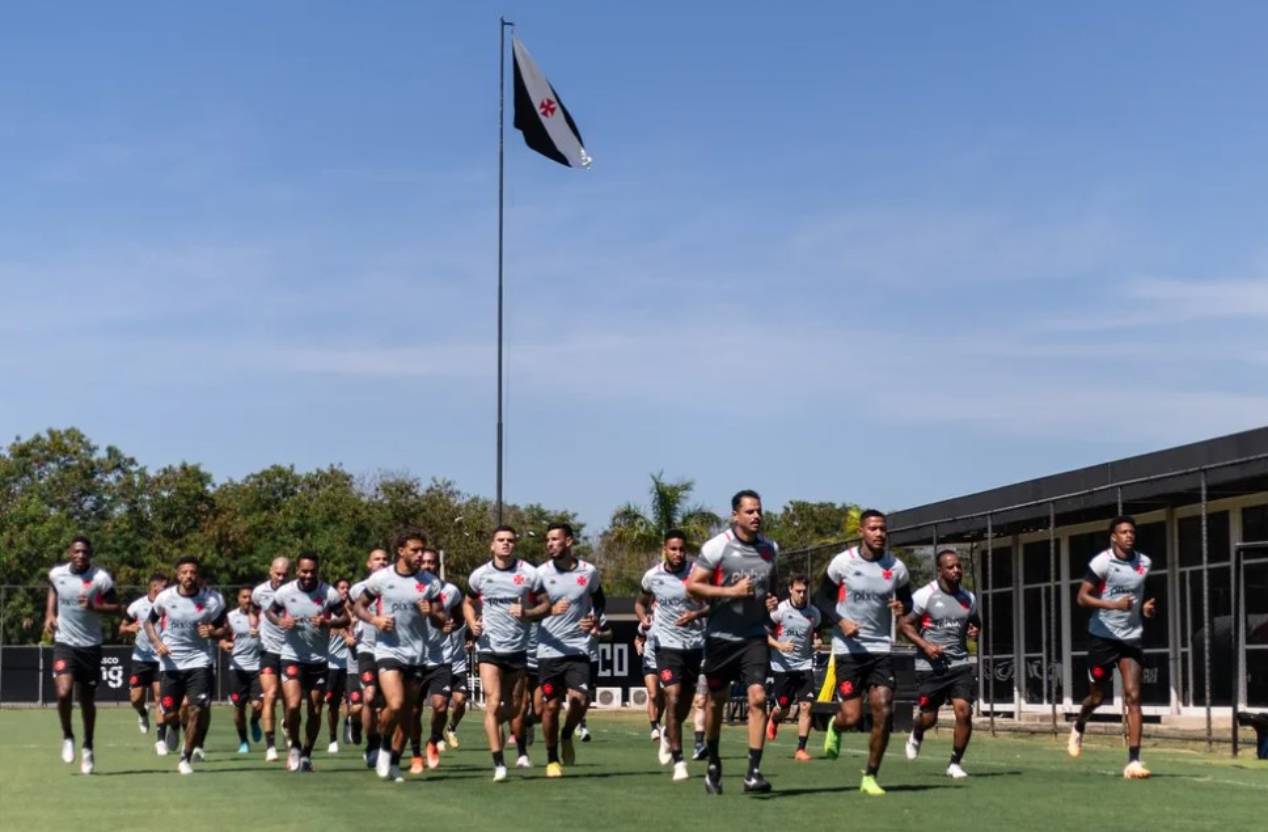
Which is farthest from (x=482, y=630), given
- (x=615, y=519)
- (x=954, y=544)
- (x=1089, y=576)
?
(x=615, y=519)

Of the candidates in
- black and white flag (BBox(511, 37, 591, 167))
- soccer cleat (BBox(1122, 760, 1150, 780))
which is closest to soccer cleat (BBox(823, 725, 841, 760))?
soccer cleat (BBox(1122, 760, 1150, 780))

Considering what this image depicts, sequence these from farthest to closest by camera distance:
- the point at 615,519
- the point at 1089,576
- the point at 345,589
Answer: the point at 615,519
the point at 345,589
the point at 1089,576

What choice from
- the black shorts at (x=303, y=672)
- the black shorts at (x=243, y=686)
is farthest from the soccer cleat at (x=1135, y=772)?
the black shorts at (x=243, y=686)

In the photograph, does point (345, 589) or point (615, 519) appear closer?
point (345, 589)

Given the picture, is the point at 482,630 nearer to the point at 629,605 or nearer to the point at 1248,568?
the point at 1248,568

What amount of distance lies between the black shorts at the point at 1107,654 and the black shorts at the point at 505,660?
519 cm

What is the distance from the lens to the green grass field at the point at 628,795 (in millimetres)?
12859

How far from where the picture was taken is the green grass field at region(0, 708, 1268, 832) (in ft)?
42.2

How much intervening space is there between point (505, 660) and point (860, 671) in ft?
12.7

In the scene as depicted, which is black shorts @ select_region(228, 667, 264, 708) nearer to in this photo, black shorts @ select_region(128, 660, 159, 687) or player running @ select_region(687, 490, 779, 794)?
black shorts @ select_region(128, 660, 159, 687)

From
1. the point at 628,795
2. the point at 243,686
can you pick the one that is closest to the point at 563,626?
the point at 628,795

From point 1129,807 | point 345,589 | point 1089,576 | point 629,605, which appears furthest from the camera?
point 629,605

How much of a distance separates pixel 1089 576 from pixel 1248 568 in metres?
15.4

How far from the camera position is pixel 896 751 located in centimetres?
2372
